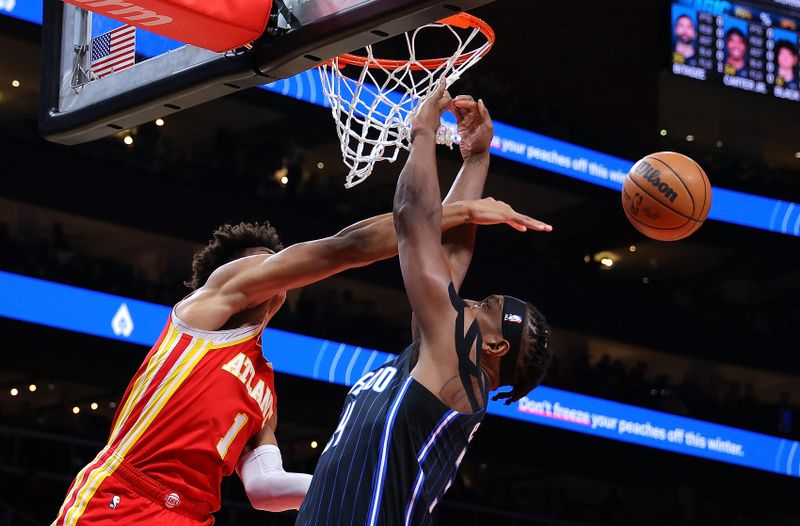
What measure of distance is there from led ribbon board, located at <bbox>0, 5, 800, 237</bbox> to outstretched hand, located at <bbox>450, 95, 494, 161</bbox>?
43.2 ft

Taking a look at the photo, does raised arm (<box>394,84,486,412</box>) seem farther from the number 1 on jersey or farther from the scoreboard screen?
the scoreboard screen

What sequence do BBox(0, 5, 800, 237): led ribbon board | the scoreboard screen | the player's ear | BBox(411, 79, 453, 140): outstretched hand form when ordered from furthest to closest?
the scoreboard screen
BBox(0, 5, 800, 237): led ribbon board
BBox(411, 79, 453, 140): outstretched hand
the player's ear

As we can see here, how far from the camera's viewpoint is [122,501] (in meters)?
4.45

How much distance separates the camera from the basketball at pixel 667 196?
5.89 meters

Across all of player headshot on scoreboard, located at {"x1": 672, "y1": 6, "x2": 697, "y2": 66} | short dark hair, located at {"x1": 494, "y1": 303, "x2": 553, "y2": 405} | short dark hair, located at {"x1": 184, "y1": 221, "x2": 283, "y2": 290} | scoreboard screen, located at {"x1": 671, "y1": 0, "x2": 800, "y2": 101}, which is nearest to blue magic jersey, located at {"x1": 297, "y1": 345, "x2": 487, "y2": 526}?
short dark hair, located at {"x1": 494, "y1": 303, "x2": 553, "y2": 405}

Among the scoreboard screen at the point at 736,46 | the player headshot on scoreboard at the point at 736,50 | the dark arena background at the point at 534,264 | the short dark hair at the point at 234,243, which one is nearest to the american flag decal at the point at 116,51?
the short dark hair at the point at 234,243

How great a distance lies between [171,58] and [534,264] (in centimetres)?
1643

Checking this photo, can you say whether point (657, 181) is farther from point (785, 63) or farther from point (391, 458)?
point (785, 63)

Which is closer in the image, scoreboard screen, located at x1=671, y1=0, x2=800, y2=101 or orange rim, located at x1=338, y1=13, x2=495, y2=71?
orange rim, located at x1=338, y1=13, x2=495, y2=71

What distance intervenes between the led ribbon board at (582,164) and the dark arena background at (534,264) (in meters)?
0.05

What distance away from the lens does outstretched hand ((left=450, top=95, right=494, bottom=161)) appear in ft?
14.8

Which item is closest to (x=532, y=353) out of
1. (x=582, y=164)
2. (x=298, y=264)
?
(x=298, y=264)

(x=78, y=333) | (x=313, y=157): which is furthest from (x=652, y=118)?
(x=78, y=333)

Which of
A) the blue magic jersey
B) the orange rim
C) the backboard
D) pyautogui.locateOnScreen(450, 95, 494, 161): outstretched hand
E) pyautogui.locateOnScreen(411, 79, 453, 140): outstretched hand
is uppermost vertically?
the orange rim
